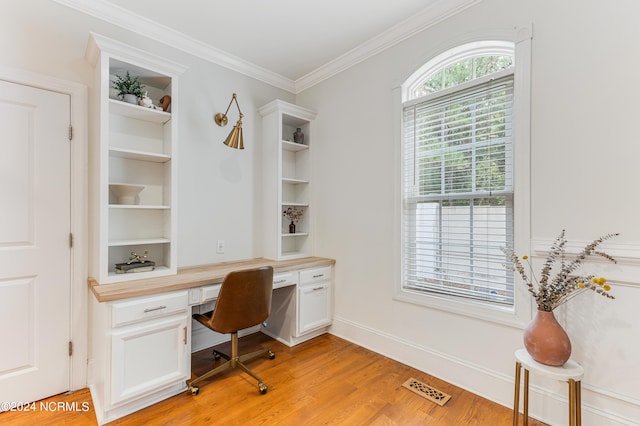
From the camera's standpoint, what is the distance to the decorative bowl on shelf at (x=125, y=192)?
Result: 2138 mm

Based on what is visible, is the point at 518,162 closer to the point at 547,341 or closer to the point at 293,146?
the point at 547,341

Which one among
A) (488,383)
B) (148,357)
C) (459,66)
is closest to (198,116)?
(148,357)

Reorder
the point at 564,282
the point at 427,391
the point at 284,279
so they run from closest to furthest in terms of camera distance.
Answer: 1. the point at 564,282
2. the point at 427,391
3. the point at 284,279

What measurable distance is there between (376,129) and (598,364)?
2189 mm

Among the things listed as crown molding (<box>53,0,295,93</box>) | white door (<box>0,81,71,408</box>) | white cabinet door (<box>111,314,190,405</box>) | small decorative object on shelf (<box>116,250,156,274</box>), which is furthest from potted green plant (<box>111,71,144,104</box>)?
white cabinet door (<box>111,314,190,405</box>)

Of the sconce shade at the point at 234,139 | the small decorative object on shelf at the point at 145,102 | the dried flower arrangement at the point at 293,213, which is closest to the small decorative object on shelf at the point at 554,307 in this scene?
the dried flower arrangement at the point at 293,213

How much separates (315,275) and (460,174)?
1599 mm

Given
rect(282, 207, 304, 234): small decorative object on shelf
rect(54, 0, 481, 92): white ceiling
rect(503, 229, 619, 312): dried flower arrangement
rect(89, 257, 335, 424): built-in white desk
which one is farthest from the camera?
rect(282, 207, 304, 234): small decorative object on shelf

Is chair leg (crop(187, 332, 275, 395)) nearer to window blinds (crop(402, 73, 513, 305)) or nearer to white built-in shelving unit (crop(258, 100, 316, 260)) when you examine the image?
white built-in shelving unit (crop(258, 100, 316, 260))

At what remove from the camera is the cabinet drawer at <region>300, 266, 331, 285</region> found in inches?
113

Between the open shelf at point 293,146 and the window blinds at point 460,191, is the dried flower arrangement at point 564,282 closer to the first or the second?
the window blinds at point 460,191

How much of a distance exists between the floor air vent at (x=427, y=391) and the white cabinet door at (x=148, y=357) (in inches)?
63.1

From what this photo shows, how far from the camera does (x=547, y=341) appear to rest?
151cm

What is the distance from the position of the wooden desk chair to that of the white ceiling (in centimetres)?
199
